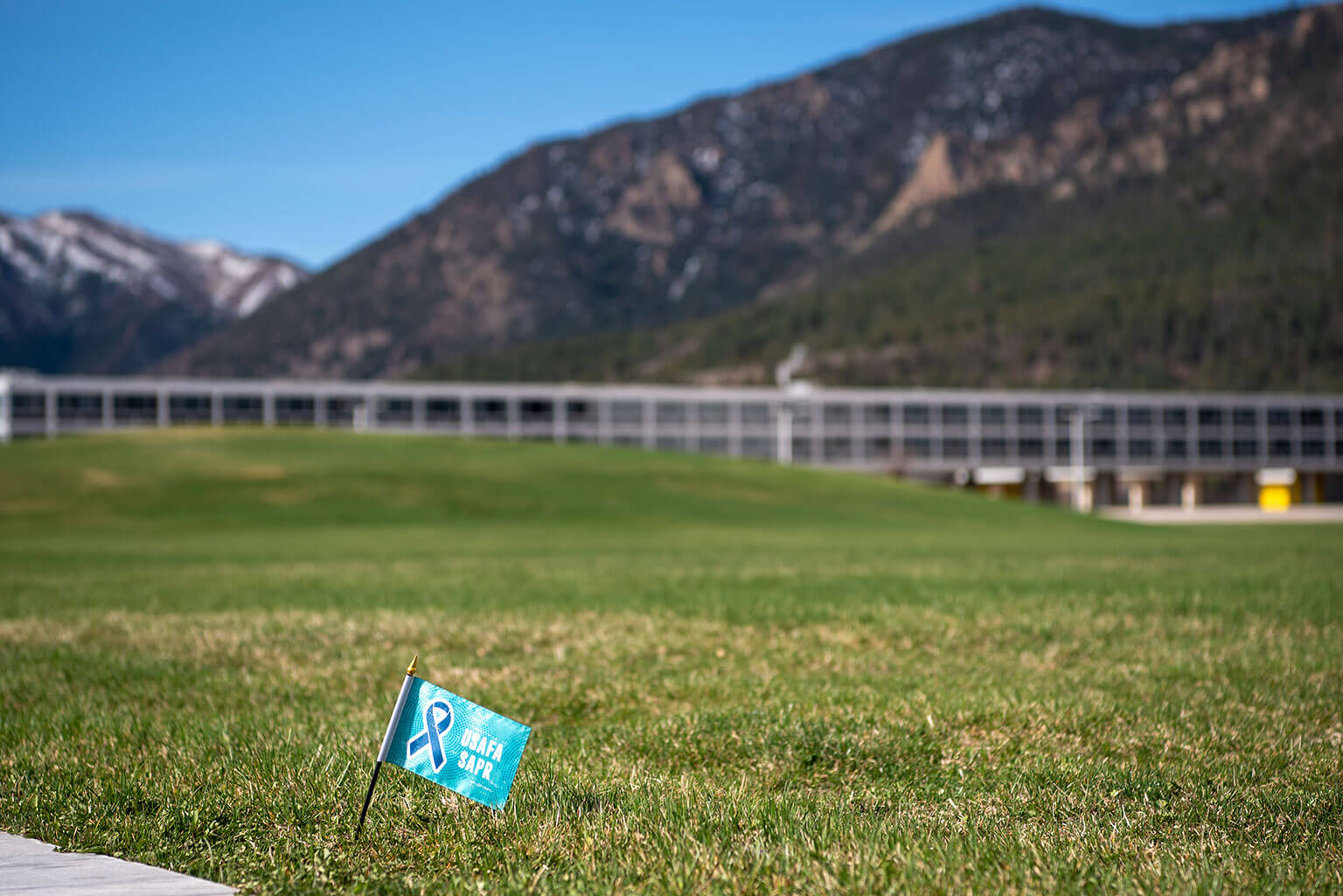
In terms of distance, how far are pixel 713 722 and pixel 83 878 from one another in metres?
4.28

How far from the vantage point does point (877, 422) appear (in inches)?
5094

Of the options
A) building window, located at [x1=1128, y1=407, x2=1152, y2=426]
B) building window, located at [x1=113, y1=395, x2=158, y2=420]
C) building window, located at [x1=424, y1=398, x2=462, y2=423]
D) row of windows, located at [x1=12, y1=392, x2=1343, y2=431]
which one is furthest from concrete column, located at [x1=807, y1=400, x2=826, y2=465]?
building window, located at [x1=113, y1=395, x2=158, y2=420]

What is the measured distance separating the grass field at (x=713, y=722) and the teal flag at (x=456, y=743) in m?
0.45

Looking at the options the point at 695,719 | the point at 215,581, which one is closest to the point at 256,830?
the point at 695,719

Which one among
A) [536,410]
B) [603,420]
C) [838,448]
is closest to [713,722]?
[536,410]

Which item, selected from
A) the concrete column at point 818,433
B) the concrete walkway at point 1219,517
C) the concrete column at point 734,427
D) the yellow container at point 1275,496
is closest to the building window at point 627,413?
the concrete column at point 734,427

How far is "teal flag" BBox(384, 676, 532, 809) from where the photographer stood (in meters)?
5.55

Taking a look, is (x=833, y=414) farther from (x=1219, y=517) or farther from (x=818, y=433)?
(x=1219, y=517)

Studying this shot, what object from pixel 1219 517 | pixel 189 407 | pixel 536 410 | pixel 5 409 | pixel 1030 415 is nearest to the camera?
pixel 1219 517

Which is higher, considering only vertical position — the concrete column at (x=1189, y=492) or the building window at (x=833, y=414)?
the building window at (x=833, y=414)

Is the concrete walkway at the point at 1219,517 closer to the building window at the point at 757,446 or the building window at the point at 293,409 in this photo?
the building window at the point at 757,446

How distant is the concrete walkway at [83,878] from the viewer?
5.50 metres

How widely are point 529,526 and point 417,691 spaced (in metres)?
41.3

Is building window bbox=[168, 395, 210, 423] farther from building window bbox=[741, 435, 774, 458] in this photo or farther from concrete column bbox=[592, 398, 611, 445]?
building window bbox=[741, 435, 774, 458]
